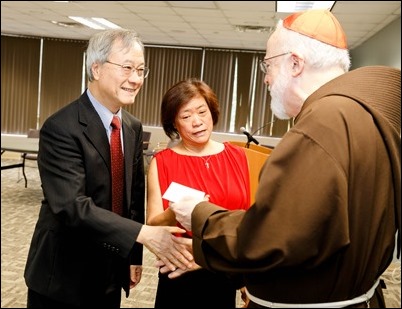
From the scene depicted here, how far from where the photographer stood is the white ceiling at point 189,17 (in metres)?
5.43

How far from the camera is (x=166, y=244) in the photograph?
1480mm

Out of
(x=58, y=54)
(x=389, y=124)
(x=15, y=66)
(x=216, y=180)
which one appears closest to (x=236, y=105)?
(x=58, y=54)

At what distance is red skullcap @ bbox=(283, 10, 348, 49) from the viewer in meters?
1.10

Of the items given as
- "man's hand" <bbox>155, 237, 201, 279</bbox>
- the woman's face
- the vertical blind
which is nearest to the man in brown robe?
"man's hand" <bbox>155, 237, 201, 279</bbox>

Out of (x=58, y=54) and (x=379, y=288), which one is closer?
(x=379, y=288)

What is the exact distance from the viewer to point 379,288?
Answer: 119 cm

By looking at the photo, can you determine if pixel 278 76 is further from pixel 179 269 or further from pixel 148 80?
pixel 148 80

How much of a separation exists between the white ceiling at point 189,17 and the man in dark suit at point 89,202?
11.4ft

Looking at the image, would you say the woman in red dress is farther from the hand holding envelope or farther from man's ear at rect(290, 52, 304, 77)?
man's ear at rect(290, 52, 304, 77)

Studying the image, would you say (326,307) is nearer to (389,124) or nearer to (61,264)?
(389,124)

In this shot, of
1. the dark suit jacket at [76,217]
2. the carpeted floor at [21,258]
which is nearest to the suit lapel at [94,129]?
the dark suit jacket at [76,217]

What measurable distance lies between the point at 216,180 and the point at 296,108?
674mm

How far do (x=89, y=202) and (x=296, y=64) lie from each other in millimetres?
754

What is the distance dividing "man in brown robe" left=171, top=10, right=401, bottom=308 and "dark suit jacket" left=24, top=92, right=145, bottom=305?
433mm
